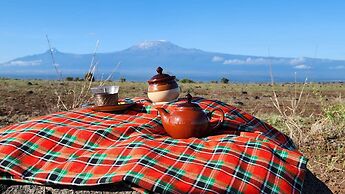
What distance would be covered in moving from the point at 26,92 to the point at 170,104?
11.8m

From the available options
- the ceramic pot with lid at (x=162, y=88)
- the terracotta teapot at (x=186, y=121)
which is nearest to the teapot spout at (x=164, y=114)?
the terracotta teapot at (x=186, y=121)

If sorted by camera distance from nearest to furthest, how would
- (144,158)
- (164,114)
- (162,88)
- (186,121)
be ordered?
(144,158), (186,121), (164,114), (162,88)

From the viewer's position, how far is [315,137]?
22.6ft

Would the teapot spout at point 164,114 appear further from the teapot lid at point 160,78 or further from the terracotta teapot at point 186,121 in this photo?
the teapot lid at point 160,78

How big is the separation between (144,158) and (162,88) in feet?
3.60

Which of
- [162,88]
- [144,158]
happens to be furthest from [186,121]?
[162,88]

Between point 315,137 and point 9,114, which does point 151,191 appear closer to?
point 315,137

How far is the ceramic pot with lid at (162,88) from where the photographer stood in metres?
4.08

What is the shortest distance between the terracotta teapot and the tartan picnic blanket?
7 centimetres

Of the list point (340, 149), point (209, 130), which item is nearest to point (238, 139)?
point (209, 130)

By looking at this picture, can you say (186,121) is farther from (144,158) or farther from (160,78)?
(160,78)

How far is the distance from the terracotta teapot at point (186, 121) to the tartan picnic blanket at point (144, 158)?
0.07 meters

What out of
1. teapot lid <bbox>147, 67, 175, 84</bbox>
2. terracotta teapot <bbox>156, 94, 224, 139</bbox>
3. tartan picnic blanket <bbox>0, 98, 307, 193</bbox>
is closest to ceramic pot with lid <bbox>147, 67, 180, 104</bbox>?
teapot lid <bbox>147, 67, 175, 84</bbox>

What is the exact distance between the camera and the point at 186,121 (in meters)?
3.45
